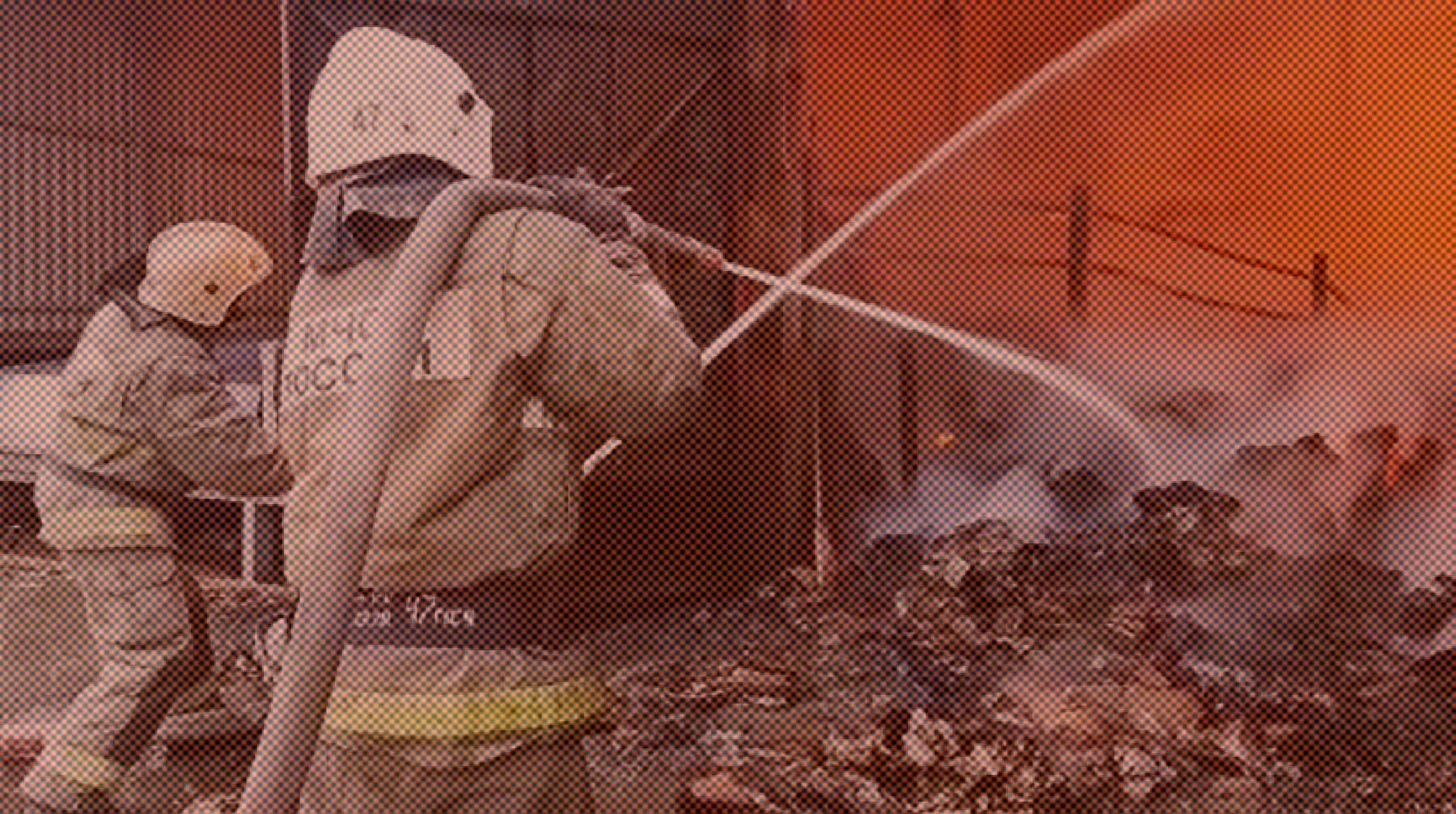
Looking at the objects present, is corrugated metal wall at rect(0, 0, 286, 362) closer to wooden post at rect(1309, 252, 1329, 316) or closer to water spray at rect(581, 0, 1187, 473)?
water spray at rect(581, 0, 1187, 473)

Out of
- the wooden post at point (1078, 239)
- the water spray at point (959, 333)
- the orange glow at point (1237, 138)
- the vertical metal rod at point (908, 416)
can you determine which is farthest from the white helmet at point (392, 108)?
the orange glow at point (1237, 138)

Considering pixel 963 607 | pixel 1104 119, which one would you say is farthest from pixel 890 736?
pixel 1104 119

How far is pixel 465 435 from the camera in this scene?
8.00 feet

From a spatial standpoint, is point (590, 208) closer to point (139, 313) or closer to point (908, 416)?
point (139, 313)

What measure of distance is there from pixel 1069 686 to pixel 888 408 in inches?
169

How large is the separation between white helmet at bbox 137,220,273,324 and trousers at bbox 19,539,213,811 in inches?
30.1

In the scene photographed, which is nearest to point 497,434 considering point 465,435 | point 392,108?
point 465,435

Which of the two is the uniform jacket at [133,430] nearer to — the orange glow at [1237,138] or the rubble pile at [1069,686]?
the rubble pile at [1069,686]

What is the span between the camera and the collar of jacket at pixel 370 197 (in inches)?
99.0

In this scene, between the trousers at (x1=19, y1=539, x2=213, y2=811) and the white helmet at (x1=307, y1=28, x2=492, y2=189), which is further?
the trousers at (x1=19, y1=539, x2=213, y2=811)

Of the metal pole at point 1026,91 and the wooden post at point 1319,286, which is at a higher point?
the metal pole at point 1026,91

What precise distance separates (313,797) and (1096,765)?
3584 millimetres

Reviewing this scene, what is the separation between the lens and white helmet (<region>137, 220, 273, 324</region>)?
488cm

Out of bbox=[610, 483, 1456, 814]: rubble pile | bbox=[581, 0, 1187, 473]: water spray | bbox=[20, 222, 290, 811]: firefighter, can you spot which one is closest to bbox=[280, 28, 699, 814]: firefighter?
bbox=[581, 0, 1187, 473]: water spray
